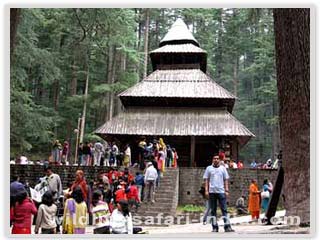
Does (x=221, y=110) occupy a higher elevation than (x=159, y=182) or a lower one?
higher

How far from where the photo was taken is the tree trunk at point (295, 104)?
23.7 feet

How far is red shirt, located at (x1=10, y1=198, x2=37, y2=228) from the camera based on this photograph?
264 inches

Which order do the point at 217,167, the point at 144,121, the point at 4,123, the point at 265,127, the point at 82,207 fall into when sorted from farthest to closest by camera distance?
the point at 265,127 < the point at 144,121 < the point at 217,167 < the point at 82,207 < the point at 4,123

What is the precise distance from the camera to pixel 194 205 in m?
17.8

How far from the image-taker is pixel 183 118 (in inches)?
853

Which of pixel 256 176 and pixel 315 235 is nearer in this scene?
pixel 315 235

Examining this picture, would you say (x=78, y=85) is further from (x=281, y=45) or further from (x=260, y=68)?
(x=281, y=45)

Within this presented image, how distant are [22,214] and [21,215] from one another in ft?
0.07

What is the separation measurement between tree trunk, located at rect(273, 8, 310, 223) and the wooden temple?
12.6m

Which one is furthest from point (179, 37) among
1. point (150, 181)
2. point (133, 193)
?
point (133, 193)

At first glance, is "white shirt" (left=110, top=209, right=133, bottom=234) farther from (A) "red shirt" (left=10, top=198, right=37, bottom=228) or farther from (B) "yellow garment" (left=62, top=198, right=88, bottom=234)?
(A) "red shirt" (left=10, top=198, right=37, bottom=228)

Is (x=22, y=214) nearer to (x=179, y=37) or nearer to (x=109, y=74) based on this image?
(x=179, y=37)

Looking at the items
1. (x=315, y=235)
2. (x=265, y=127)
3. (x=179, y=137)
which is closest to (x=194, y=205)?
(x=179, y=137)

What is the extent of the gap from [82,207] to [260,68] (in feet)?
102
